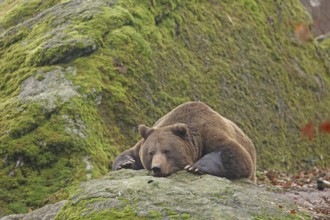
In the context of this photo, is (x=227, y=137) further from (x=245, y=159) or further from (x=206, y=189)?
(x=206, y=189)

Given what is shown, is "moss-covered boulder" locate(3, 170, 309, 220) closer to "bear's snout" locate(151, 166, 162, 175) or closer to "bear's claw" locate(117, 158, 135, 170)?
"bear's snout" locate(151, 166, 162, 175)

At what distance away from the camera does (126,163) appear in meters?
9.04

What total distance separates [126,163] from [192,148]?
945 mm

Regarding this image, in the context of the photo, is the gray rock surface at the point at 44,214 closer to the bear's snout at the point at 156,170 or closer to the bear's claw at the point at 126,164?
the bear's snout at the point at 156,170

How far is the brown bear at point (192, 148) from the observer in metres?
8.12

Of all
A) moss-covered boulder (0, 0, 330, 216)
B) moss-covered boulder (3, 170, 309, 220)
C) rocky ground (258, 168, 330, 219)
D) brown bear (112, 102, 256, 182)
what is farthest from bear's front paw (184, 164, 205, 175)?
moss-covered boulder (0, 0, 330, 216)

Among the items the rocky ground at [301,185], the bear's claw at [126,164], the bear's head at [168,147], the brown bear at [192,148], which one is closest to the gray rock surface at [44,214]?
the brown bear at [192,148]

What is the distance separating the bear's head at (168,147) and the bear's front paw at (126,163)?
0.28m

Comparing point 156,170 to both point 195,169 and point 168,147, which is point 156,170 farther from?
point 168,147

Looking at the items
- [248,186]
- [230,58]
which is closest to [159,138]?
[248,186]

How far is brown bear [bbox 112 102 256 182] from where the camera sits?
8.12 meters

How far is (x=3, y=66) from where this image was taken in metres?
12.5

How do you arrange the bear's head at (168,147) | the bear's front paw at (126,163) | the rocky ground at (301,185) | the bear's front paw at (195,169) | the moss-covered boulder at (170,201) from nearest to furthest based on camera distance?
the moss-covered boulder at (170,201) → the bear's front paw at (195,169) → the bear's head at (168,147) → the bear's front paw at (126,163) → the rocky ground at (301,185)

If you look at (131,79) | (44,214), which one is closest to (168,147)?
(44,214)
